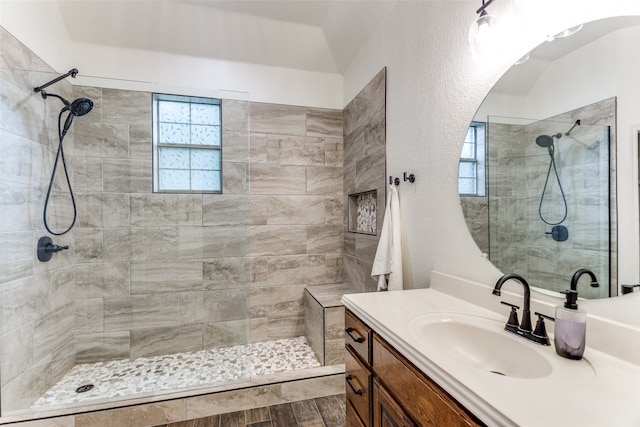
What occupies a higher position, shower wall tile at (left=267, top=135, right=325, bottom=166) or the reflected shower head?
the reflected shower head

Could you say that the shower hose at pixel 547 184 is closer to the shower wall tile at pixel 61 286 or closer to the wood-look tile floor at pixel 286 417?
the wood-look tile floor at pixel 286 417

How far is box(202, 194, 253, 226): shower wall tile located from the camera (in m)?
2.54

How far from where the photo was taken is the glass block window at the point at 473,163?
129 cm

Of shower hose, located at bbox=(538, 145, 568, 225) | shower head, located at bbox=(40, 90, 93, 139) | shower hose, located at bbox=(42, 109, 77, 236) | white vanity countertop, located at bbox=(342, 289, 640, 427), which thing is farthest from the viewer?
shower head, located at bbox=(40, 90, 93, 139)

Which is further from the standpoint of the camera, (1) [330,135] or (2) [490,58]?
(1) [330,135]

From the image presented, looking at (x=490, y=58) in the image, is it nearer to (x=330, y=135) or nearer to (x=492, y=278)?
(x=492, y=278)

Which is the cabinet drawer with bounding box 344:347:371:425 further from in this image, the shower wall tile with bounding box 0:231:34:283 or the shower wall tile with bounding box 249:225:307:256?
the shower wall tile with bounding box 0:231:34:283

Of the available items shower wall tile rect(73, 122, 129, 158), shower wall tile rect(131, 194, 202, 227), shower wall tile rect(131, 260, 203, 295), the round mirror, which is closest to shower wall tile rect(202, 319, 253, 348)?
shower wall tile rect(131, 260, 203, 295)

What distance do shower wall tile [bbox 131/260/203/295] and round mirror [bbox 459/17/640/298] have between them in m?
2.24

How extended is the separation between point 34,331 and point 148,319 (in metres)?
0.69

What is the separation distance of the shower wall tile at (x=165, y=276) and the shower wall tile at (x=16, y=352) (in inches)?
25.6

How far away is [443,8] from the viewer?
1.51 meters

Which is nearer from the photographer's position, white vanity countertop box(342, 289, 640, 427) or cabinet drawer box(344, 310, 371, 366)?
white vanity countertop box(342, 289, 640, 427)

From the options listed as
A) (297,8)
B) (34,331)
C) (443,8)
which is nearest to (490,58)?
(443,8)
